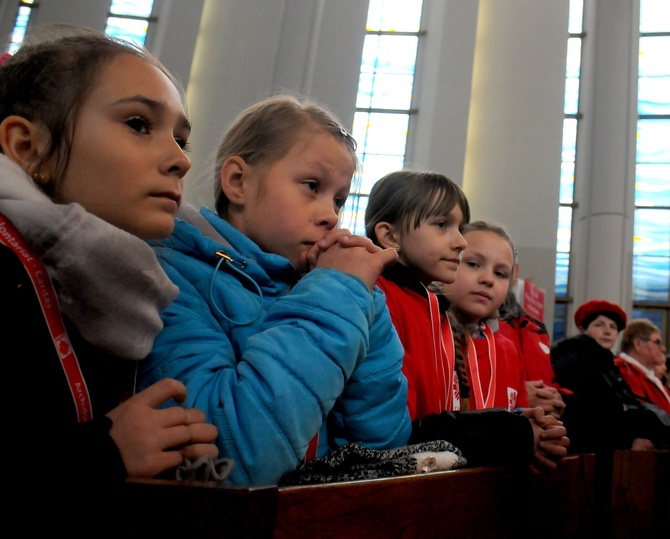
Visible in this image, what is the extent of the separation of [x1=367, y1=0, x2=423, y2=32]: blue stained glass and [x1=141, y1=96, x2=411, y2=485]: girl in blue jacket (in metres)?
10.1

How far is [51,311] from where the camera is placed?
80cm

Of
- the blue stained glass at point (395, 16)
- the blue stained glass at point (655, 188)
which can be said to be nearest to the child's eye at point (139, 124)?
the blue stained glass at point (395, 16)

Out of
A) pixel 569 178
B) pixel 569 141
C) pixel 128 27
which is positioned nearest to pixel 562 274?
pixel 569 178

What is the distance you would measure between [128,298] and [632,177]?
444 inches

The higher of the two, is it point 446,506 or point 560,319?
point 560,319

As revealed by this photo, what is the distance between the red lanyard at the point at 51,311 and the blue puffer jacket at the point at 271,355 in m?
0.18

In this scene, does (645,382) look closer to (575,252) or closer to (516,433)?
(516,433)

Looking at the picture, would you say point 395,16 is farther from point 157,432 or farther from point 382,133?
point 157,432

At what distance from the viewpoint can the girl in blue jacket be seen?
0.92 metres

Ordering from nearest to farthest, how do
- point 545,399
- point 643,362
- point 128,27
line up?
point 545,399
point 643,362
point 128,27

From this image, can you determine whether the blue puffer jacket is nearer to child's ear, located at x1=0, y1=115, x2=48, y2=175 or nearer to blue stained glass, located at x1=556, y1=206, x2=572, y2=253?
child's ear, located at x1=0, y1=115, x2=48, y2=175

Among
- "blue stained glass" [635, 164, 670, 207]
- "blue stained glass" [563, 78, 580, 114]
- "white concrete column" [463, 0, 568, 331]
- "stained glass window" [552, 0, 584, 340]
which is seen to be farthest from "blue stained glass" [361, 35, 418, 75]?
"blue stained glass" [635, 164, 670, 207]

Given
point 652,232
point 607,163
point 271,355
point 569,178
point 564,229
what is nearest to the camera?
point 271,355

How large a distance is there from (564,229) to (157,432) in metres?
11.3
